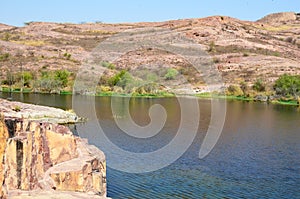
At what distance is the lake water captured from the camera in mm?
19438

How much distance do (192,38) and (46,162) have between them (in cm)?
10935

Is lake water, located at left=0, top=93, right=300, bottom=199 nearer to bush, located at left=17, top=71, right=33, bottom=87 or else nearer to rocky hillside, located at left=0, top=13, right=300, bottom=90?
bush, located at left=17, top=71, right=33, bottom=87

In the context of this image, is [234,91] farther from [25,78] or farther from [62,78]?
[25,78]

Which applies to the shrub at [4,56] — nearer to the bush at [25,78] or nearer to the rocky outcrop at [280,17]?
the bush at [25,78]

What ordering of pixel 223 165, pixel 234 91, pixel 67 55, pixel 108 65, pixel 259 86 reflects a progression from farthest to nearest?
1. pixel 67 55
2. pixel 108 65
3. pixel 259 86
4. pixel 234 91
5. pixel 223 165

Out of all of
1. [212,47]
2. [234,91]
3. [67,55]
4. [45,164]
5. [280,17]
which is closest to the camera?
[45,164]

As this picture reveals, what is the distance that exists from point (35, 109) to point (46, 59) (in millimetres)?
58767

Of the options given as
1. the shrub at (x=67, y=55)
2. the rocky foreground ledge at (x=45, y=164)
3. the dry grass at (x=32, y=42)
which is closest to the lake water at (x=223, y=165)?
the rocky foreground ledge at (x=45, y=164)

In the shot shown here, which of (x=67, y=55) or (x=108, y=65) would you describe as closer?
(x=108, y=65)

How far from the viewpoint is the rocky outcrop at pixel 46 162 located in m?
12.8

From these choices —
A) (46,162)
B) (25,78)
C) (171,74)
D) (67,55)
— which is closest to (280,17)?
(67,55)

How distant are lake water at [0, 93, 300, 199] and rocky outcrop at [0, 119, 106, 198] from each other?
1.99m

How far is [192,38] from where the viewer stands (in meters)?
123

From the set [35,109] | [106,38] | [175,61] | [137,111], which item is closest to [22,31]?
[106,38]
